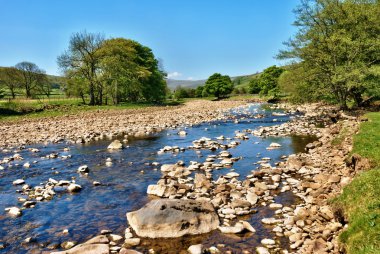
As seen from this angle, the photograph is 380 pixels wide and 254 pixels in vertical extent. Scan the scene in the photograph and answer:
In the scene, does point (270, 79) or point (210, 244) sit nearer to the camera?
point (210, 244)

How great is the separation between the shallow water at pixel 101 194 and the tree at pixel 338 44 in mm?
12762

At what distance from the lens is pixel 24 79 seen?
9438 cm

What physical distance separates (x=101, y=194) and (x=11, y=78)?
8975 cm

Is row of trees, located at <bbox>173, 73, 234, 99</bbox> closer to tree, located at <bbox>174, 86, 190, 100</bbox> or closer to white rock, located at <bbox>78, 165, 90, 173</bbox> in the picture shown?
tree, located at <bbox>174, 86, 190, 100</bbox>

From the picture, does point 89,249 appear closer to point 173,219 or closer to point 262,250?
point 173,219

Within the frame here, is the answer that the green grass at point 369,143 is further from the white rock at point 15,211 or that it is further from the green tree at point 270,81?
the green tree at point 270,81

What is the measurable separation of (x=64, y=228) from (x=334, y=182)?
11.1 m

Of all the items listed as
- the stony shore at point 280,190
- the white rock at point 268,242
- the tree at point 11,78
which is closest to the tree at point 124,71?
the tree at point 11,78

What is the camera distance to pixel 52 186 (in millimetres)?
16125

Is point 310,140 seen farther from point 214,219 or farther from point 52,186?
point 52,186

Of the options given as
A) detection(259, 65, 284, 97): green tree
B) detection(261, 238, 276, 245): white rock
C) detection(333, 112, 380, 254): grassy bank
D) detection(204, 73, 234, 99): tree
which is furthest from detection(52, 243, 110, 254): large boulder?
detection(204, 73, 234, 99): tree

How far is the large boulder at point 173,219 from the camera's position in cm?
1067

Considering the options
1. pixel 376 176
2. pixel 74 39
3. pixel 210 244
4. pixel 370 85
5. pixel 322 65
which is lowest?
pixel 210 244

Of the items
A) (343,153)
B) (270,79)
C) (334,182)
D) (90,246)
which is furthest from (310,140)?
(270,79)
